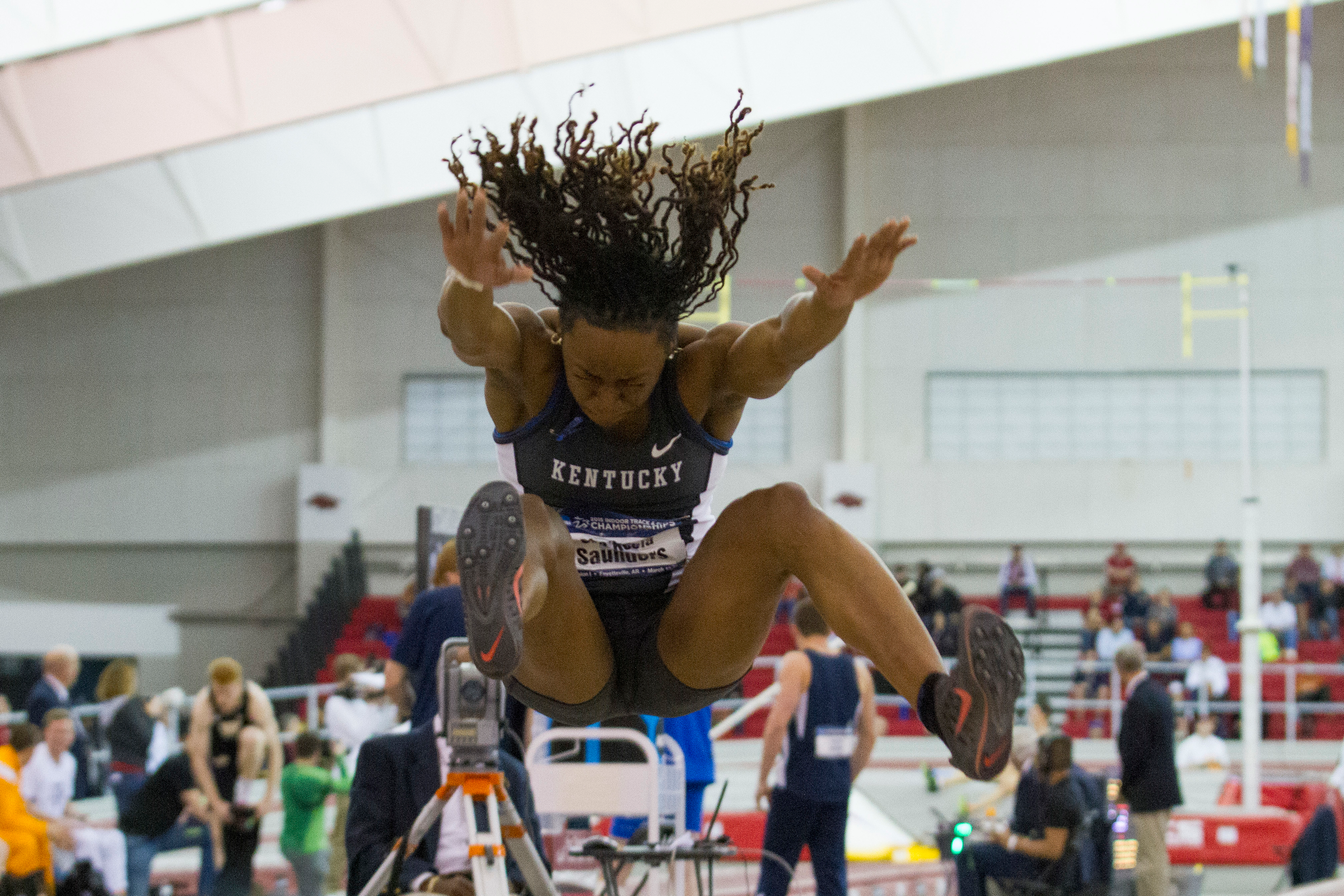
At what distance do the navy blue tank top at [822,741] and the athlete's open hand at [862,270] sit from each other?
3234 millimetres

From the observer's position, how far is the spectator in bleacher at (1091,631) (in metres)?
14.1

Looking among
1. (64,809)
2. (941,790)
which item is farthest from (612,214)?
(941,790)

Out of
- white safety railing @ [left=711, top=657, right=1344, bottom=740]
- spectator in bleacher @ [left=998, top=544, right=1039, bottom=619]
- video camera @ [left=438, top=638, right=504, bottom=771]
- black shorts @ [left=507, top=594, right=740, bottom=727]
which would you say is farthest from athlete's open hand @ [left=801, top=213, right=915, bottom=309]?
spectator in bleacher @ [left=998, top=544, right=1039, bottom=619]

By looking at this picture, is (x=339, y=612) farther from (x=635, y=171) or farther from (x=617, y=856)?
(x=635, y=171)

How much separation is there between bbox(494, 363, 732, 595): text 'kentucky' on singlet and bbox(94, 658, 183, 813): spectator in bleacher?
4006mm

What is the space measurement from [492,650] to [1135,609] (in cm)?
1305

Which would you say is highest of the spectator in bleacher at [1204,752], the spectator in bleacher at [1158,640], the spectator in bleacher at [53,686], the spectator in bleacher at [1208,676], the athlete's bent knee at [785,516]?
the athlete's bent knee at [785,516]

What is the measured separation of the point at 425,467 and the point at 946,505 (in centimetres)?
633

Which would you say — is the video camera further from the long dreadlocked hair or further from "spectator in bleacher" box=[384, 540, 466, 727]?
"spectator in bleacher" box=[384, 540, 466, 727]

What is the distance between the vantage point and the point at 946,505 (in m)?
16.5

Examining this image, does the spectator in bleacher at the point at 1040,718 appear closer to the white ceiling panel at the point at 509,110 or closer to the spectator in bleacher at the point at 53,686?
the spectator in bleacher at the point at 53,686

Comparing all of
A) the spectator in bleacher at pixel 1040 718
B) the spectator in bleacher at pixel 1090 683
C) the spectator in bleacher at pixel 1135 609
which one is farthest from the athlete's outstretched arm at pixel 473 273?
the spectator in bleacher at pixel 1135 609

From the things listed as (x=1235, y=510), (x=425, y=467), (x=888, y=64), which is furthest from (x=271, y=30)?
(x=1235, y=510)

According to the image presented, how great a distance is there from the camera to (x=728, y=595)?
2.93 meters
